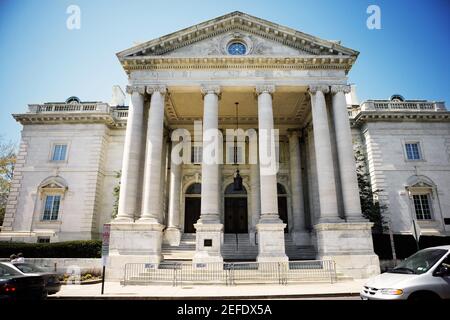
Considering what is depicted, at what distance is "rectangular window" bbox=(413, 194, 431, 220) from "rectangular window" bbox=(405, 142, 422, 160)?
3630 millimetres

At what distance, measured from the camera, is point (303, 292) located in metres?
11.9

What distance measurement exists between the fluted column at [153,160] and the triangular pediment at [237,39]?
122 inches

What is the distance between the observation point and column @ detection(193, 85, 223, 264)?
1708cm

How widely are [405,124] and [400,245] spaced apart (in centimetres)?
1327

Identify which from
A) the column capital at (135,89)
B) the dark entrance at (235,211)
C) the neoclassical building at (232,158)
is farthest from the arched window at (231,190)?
the column capital at (135,89)

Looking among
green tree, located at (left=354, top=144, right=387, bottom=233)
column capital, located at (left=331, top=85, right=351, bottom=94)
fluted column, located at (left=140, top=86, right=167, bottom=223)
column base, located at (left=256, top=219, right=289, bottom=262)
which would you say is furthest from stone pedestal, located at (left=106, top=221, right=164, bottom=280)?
green tree, located at (left=354, top=144, right=387, bottom=233)

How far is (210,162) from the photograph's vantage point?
19.1 meters

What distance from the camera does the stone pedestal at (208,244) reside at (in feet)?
55.2

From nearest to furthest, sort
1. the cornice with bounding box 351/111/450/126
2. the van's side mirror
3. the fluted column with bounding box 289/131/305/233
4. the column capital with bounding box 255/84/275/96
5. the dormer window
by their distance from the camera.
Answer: the van's side mirror → the column capital with bounding box 255/84/275/96 → the dormer window → the fluted column with bounding box 289/131/305/233 → the cornice with bounding box 351/111/450/126

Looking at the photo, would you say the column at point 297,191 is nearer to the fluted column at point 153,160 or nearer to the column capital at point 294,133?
the column capital at point 294,133

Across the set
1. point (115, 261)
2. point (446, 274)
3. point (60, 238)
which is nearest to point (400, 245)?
point (446, 274)

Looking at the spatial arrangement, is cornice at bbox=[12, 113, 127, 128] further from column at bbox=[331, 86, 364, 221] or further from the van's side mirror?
the van's side mirror

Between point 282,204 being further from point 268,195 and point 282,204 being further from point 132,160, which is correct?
point 132,160
